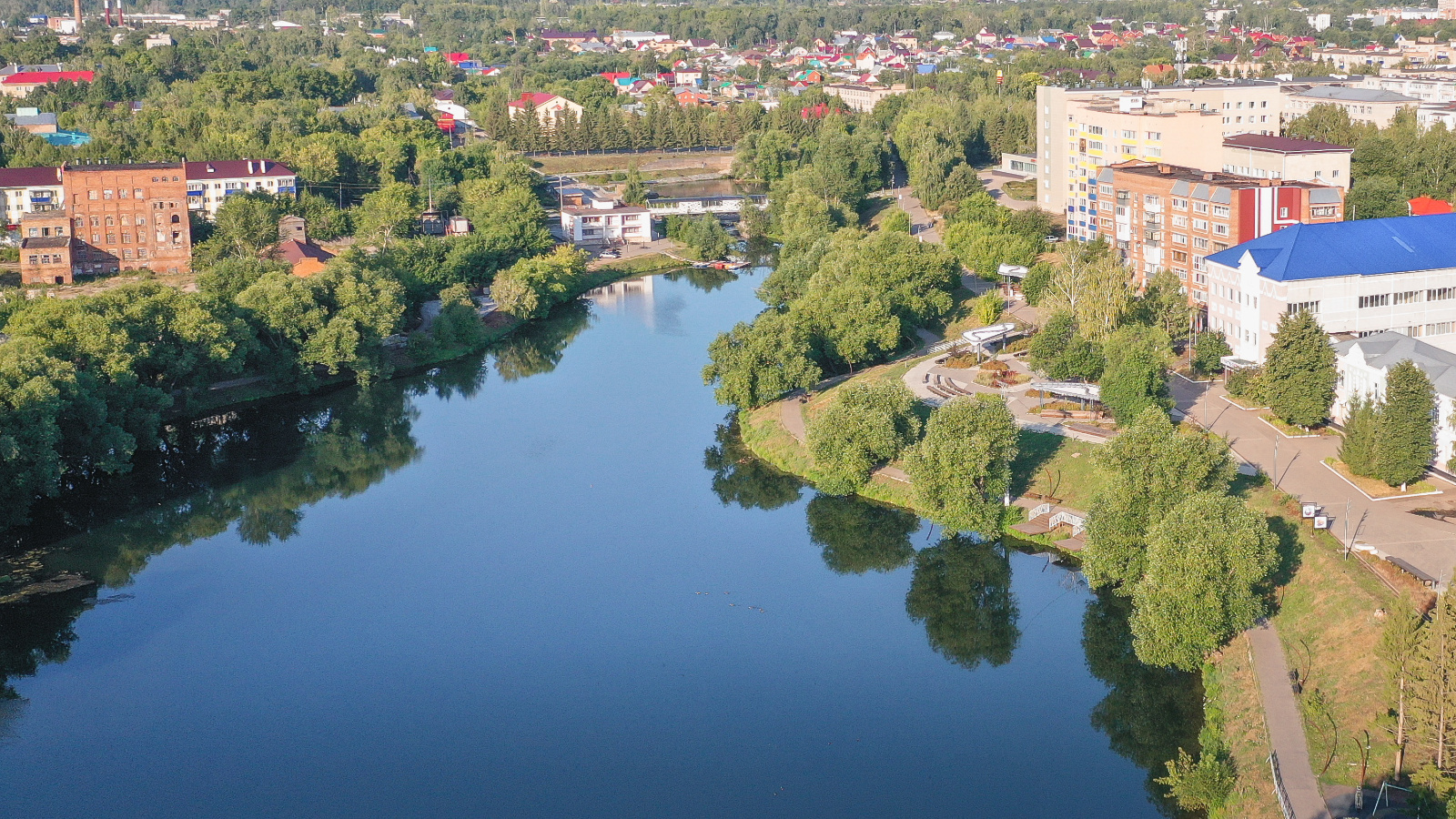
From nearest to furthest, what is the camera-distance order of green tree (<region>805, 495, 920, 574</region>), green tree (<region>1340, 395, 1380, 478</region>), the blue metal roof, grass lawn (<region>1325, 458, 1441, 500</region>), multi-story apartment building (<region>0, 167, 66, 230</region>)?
grass lawn (<region>1325, 458, 1441, 500</region>), green tree (<region>1340, 395, 1380, 478</region>), green tree (<region>805, 495, 920, 574</region>), the blue metal roof, multi-story apartment building (<region>0, 167, 66, 230</region>)

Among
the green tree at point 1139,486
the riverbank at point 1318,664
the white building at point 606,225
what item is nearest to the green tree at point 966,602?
the green tree at point 1139,486

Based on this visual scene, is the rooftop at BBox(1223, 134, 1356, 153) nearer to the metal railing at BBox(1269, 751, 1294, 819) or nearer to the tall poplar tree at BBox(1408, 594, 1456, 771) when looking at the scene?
the tall poplar tree at BBox(1408, 594, 1456, 771)

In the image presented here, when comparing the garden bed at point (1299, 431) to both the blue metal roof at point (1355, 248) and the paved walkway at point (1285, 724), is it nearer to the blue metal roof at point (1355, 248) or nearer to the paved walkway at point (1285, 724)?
the blue metal roof at point (1355, 248)

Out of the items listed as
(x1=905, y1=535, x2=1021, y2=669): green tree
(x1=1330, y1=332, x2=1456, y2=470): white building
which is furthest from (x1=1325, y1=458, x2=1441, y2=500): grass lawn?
Answer: (x1=905, y1=535, x2=1021, y2=669): green tree

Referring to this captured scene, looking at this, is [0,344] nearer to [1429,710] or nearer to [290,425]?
[290,425]

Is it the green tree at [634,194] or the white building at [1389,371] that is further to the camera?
the green tree at [634,194]
